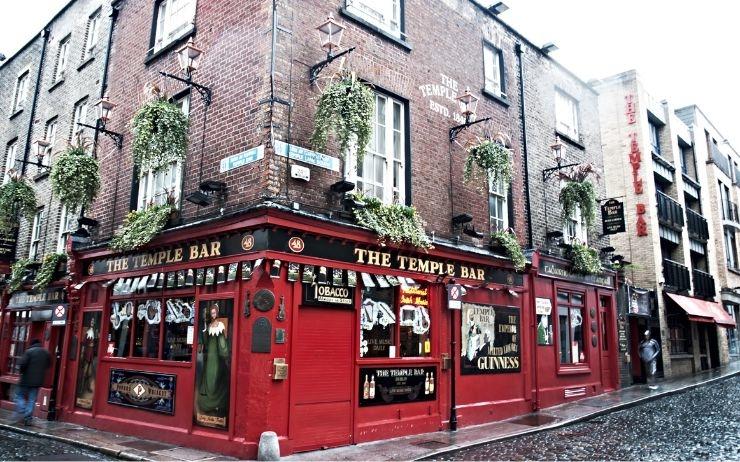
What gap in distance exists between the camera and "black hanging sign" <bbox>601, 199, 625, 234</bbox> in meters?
16.8

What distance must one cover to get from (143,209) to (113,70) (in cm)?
418

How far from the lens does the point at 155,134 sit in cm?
1006

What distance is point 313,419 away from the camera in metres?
9.05

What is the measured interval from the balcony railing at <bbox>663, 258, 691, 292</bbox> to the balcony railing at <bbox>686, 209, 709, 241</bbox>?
9.26 ft

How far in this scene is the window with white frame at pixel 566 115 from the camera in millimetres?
17016

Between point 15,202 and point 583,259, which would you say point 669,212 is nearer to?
point 583,259

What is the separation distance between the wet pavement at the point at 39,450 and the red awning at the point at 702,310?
19953mm

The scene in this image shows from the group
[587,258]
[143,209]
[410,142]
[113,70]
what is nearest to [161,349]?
[143,209]

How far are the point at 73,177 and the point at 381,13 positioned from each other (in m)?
7.19

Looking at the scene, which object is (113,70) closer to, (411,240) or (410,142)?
(410,142)

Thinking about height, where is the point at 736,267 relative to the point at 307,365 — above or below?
above

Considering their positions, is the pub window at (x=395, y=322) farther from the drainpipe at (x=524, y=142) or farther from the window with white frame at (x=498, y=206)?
the drainpipe at (x=524, y=142)

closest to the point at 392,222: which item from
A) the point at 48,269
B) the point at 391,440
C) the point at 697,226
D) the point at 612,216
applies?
the point at 391,440

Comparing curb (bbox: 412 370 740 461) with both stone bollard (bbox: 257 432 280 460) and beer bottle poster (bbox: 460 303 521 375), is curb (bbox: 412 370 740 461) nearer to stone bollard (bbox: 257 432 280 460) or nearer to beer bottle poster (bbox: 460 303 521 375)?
beer bottle poster (bbox: 460 303 521 375)
